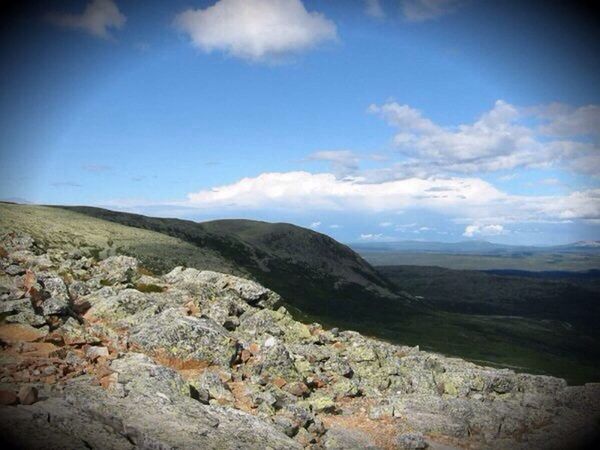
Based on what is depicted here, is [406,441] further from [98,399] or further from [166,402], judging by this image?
[98,399]

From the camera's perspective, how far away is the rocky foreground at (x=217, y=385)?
54.6 feet

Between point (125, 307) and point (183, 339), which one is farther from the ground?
point (125, 307)

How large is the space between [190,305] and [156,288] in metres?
5.28

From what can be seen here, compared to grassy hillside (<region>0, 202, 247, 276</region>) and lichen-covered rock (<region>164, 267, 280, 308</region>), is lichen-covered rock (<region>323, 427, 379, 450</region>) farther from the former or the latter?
grassy hillside (<region>0, 202, 247, 276</region>)

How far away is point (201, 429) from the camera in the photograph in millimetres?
17500

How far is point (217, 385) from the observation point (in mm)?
22359

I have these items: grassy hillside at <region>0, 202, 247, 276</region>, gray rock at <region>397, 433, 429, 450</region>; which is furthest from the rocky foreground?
grassy hillside at <region>0, 202, 247, 276</region>

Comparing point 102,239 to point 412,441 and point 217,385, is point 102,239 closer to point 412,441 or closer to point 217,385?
point 217,385

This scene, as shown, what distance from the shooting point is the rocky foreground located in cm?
1664

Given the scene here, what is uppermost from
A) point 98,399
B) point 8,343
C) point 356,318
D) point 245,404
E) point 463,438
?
point 8,343

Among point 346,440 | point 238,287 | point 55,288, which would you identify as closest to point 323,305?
point 238,287

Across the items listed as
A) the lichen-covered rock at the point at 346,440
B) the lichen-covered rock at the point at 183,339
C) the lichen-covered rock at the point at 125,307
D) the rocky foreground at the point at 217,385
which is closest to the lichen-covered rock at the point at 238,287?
the rocky foreground at the point at 217,385

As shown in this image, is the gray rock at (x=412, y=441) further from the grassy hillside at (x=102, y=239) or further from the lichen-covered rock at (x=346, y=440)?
the grassy hillside at (x=102, y=239)

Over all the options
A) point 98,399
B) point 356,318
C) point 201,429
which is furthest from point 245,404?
point 356,318
